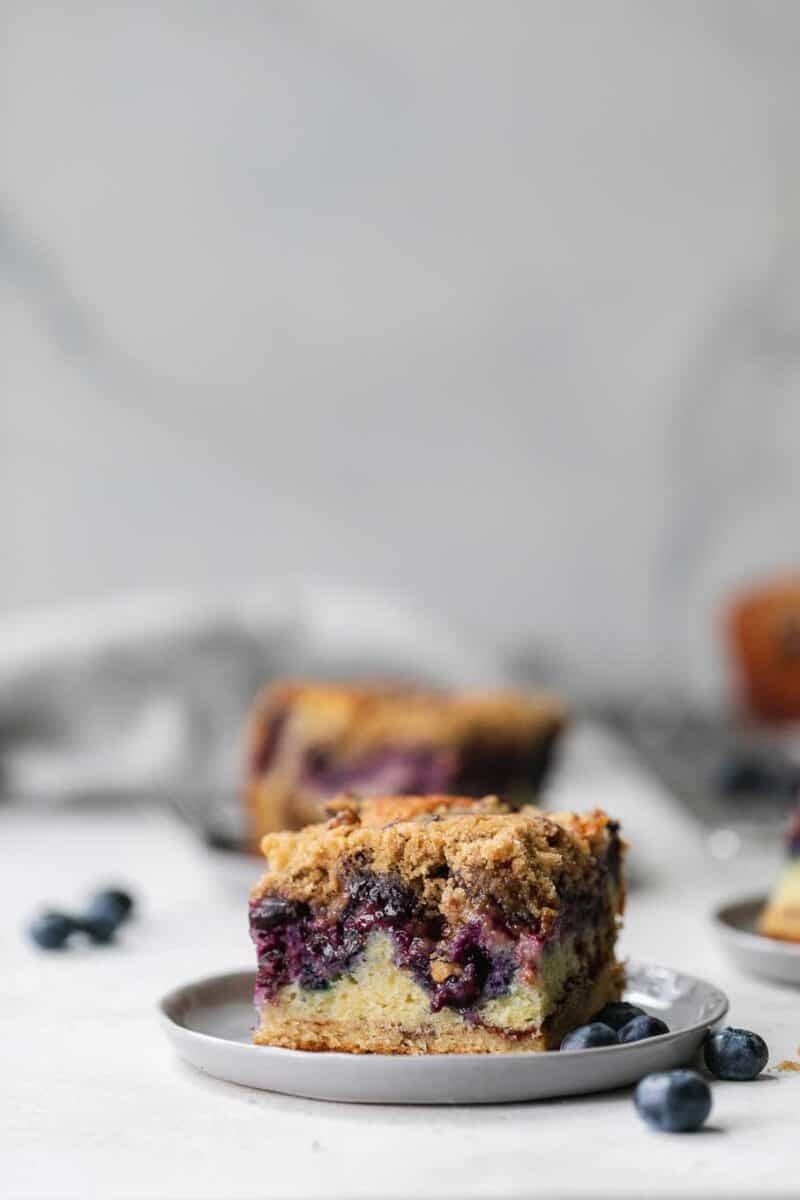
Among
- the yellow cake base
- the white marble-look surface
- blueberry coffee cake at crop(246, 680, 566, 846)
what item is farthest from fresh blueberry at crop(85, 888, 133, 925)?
the white marble-look surface

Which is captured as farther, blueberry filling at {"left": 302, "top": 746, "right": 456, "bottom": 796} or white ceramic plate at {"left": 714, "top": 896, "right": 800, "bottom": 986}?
blueberry filling at {"left": 302, "top": 746, "right": 456, "bottom": 796}

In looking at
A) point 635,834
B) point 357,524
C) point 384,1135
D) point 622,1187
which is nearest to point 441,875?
point 384,1135

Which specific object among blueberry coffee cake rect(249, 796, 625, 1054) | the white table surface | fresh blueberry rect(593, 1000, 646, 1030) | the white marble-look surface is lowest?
the white table surface

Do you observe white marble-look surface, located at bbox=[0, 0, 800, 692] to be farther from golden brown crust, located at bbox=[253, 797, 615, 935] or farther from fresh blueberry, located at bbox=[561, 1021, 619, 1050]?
fresh blueberry, located at bbox=[561, 1021, 619, 1050]

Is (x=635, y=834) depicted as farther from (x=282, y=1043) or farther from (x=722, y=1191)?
(x=722, y=1191)

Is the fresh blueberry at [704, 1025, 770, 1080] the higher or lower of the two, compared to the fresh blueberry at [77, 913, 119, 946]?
higher

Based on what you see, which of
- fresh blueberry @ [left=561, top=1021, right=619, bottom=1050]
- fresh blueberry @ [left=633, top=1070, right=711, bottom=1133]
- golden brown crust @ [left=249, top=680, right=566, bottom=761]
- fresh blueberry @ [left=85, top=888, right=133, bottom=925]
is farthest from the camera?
golden brown crust @ [left=249, top=680, right=566, bottom=761]

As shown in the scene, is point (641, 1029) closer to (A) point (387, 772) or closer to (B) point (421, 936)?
(B) point (421, 936)

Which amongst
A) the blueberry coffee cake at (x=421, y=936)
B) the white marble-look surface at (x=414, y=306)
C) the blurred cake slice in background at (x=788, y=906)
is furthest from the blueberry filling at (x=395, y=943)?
the white marble-look surface at (x=414, y=306)
